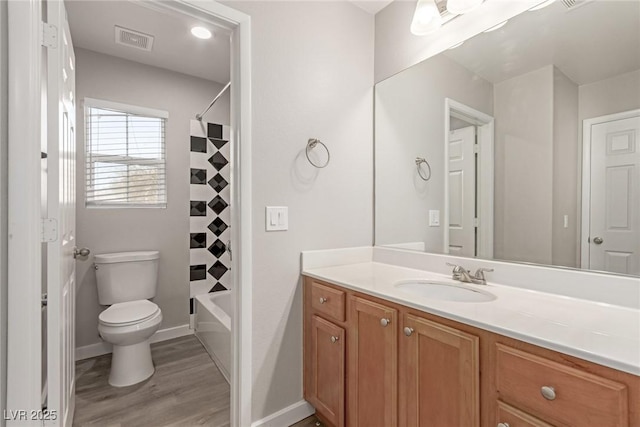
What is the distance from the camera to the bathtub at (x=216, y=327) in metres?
2.08

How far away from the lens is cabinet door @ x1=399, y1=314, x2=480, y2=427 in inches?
35.9

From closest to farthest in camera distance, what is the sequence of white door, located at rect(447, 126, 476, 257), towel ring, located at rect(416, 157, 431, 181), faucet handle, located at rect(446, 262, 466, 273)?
faucet handle, located at rect(446, 262, 466, 273), white door, located at rect(447, 126, 476, 257), towel ring, located at rect(416, 157, 431, 181)

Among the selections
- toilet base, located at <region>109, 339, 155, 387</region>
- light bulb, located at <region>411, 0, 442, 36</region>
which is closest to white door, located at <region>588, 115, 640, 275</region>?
light bulb, located at <region>411, 0, 442, 36</region>

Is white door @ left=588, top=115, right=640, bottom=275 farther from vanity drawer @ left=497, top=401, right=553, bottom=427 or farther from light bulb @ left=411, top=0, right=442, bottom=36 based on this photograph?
light bulb @ left=411, top=0, right=442, bottom=36

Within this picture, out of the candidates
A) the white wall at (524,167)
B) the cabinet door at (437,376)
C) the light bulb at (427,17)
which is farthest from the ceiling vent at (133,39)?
the cabinet door at (437,376)

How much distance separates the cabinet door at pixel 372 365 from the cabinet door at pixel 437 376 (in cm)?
5

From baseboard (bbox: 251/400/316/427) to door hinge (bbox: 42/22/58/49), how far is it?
1.90 m

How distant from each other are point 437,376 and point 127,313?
2092 mm

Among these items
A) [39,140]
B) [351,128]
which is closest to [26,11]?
[39,140]

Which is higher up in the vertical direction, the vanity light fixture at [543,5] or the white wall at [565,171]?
the vanity light fixture at [543,5]

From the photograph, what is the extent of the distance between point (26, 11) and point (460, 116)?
6.14 ft

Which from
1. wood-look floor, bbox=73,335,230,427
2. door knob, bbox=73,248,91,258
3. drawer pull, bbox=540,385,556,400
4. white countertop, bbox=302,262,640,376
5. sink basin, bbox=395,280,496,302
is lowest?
wood-look floor, bbox=73,335,230,427

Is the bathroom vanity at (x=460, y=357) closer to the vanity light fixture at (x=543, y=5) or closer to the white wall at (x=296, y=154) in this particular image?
the white wall at (x=296, y=154)

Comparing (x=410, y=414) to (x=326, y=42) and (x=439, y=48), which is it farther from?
(x=326, y=42)
